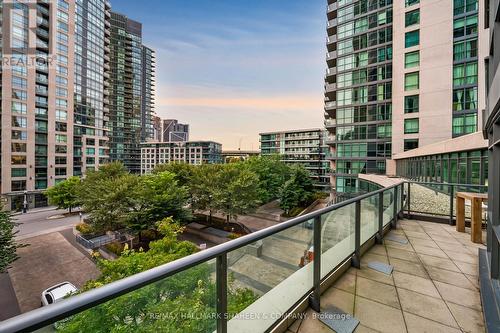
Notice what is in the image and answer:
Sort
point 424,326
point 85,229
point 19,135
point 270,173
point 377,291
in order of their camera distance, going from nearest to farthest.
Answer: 1. point 424,326
2. point 377,291
3. point 85,229
4. point 19,135
5. point 270,173

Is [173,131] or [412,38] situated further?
[173,131]

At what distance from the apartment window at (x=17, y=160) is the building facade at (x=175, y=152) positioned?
2129 inches

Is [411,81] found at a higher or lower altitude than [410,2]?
lower

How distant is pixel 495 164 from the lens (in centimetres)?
269

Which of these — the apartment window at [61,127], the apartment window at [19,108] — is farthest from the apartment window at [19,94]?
the apartment window at [61,127]

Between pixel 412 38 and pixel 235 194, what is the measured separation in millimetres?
25569

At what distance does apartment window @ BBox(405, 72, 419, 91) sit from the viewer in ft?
79.2

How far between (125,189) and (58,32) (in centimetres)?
3529

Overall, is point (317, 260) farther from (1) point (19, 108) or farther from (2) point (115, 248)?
(1) point (19, 108)

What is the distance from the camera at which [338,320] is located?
241 centimetres

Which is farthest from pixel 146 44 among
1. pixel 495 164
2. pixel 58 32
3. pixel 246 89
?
pixel 495 164

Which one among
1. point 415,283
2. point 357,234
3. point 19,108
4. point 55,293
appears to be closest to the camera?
point 415,283

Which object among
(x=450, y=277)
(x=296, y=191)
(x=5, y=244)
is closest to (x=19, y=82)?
(x=5, y=244)

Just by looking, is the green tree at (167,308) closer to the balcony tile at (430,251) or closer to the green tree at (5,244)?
the balcony tile at (430,251)
